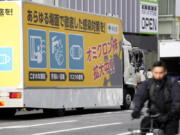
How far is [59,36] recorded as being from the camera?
1898 centimetres

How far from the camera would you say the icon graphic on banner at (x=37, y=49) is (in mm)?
17875

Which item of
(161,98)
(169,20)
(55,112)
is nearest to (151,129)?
(161,98)

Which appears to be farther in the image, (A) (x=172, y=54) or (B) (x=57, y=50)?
(A) (x=172, y=54)

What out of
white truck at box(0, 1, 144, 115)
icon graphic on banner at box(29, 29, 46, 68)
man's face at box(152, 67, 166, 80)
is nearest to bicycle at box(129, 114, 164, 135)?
man's face at box(152, 67, 166, 80)

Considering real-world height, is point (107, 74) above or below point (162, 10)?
below

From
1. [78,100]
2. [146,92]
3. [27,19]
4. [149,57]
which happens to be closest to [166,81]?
[146,92]

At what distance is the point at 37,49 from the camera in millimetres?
18109

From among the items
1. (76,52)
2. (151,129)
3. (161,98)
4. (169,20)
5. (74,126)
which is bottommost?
(74,126)

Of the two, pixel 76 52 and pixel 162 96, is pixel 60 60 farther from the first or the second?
pixel 162 96

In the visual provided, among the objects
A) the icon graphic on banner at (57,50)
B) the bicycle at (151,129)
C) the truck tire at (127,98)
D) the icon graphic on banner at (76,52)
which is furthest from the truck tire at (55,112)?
the bicycle at (151,129)

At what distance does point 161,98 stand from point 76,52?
1181cm

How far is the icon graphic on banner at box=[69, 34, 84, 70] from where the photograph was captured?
766 inches

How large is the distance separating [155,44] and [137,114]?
18.2 m

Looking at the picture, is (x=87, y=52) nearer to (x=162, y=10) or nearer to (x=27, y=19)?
(x=27, y=19)
